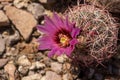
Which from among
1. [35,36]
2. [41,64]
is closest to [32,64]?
[41,64]

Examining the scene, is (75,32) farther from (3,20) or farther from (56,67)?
(3,20)

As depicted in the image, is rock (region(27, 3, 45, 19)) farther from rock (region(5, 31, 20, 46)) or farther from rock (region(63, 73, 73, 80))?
rock (region(63, 73, 73, 80))

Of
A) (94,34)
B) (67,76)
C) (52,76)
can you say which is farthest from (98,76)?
(94,34)

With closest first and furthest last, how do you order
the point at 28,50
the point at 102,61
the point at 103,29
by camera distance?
the point at 103,29, the point at 102,61, the point at 28,50

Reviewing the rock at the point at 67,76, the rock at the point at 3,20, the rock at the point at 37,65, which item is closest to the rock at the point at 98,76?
the rock at the point at 67,76

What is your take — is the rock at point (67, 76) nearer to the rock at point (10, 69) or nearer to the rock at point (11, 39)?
the rock at point (10, 69)

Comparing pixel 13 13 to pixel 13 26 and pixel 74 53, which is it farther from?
pixel 74 53
